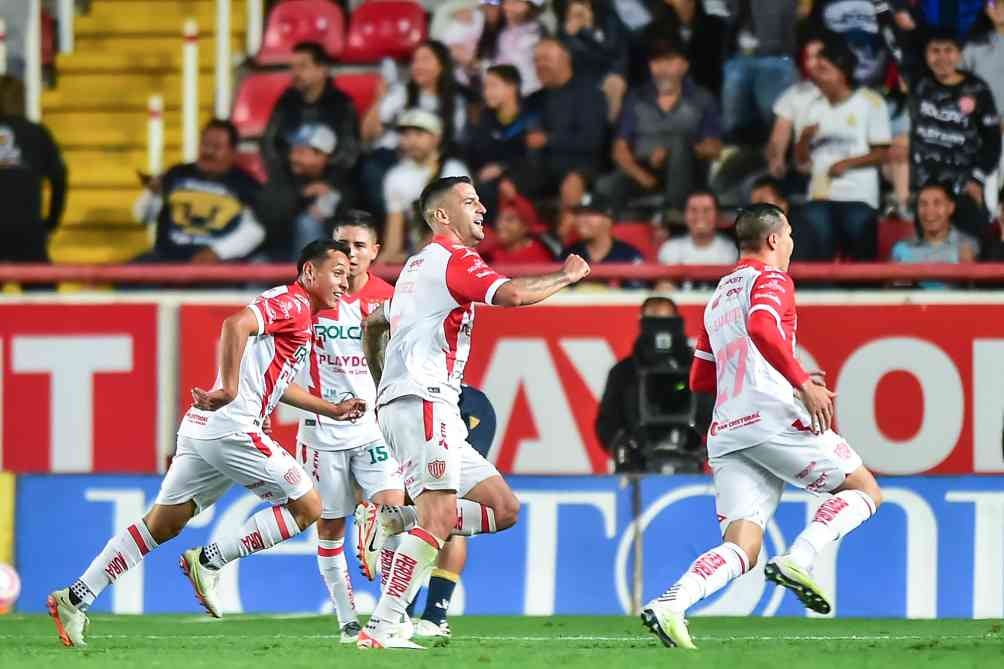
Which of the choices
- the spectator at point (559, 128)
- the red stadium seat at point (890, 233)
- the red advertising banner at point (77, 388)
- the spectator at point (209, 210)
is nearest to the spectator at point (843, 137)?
the red stadium seat at point (890, 233)

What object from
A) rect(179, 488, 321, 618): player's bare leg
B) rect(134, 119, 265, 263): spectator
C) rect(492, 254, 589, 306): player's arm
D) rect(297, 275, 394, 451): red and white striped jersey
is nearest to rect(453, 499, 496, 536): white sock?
rect(179, 488, 321, 618): player's bare leg

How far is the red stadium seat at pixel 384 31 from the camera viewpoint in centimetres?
1681

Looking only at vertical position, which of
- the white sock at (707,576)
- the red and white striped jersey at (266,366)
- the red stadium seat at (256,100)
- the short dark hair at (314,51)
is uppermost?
the short dark hair at (314,51)

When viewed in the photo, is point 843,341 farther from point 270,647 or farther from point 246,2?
point 246,2

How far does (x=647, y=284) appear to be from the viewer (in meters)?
13.2

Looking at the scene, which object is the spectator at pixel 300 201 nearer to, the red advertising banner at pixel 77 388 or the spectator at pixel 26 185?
the red advertising banner at pixel 77 388

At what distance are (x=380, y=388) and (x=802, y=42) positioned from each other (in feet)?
21.1

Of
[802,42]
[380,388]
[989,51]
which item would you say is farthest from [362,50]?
[380,388]

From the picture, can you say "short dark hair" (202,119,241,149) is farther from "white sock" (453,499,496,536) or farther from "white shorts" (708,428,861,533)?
"white shorts" (708,428,861,533)

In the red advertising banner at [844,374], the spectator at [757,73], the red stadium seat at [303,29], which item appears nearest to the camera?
the red advertising banner at [844,374]

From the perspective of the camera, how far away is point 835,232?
1350cm

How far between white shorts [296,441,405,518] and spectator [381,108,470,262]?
11.6ft

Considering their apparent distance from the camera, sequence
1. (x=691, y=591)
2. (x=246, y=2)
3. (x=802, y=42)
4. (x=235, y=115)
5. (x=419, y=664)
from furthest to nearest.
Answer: (x=246, y=2) → (x=235, y=115) → (x=802, y=42) → (x=691, y=591) → (x=419, y=664)

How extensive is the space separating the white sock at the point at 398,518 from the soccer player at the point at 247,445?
24.0 inches
